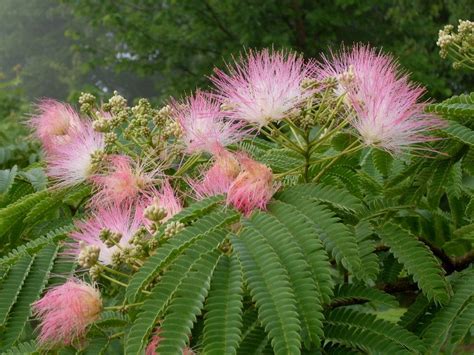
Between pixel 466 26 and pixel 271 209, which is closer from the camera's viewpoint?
pixel 271 209

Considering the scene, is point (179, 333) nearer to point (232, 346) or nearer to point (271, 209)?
point (232, 346)

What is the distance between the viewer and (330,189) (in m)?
1.64

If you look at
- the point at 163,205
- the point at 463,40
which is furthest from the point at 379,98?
the point at 463,40

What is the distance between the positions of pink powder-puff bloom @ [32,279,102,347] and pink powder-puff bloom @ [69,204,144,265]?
0.10 metres

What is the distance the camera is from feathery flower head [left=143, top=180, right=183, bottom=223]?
5.09 ft

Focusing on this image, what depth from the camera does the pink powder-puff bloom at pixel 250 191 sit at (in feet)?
5.10

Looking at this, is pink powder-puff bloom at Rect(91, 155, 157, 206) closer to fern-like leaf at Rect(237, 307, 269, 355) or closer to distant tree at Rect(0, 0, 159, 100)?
fern-like leaf at Rect(237, 307, 269, 355)

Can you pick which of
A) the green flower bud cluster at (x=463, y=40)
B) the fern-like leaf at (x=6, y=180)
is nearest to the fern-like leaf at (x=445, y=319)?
the green flower bud cluster at (x=463, y=40)

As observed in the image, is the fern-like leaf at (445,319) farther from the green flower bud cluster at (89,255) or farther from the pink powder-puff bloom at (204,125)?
the green flower bud cluster at (89,255)

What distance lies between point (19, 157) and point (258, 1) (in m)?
7.59

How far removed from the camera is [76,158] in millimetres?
1979

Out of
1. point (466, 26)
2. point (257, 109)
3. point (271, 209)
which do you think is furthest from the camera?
point (466, 26)

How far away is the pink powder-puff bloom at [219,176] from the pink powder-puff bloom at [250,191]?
44 millimetres

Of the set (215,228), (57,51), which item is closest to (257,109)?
(215,228)
